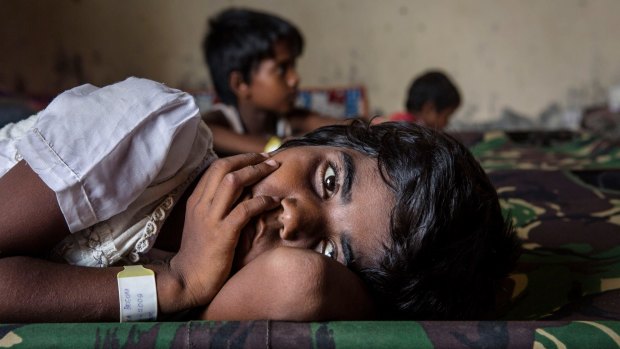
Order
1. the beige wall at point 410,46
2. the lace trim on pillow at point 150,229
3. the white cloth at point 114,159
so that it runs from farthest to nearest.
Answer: the beige wall at point 410,46, the lace trim on pillow at point 150,229, the white cloth at point 114,159

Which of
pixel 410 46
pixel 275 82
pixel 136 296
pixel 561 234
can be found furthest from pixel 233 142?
pixel 410 46

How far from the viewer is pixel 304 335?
2.05ft

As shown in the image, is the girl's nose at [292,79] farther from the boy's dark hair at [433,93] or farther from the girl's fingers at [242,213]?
the girl's fingers at [242,213]

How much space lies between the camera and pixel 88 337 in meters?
0.62

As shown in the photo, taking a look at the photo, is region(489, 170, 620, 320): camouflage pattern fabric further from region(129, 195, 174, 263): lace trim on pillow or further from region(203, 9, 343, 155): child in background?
region(203, 9, 343, 155): child in background

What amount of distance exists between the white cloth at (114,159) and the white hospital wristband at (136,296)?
0.08m

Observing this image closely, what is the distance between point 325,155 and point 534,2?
3.21 meters

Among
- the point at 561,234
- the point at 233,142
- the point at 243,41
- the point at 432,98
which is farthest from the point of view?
the point at 432,98

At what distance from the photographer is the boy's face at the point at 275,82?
2.44 metres

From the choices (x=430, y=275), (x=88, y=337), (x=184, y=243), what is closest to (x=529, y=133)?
(x=430, y=275)

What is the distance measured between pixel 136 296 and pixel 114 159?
0.16 m

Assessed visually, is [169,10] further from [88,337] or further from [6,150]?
[88,337]

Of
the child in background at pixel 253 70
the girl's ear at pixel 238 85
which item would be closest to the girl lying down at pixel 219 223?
the child in background at pixel 253 70

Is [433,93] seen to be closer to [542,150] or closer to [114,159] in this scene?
[542,150]
